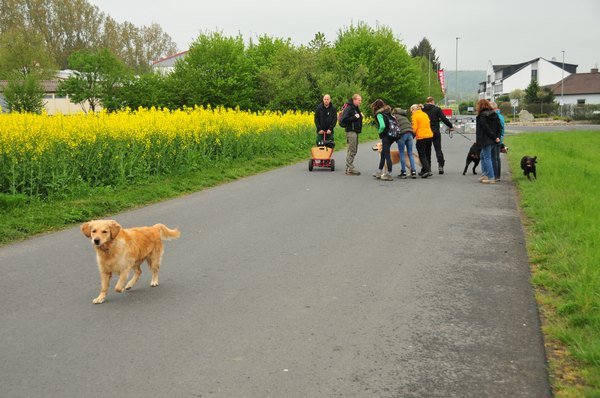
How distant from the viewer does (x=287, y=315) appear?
5.40 meters

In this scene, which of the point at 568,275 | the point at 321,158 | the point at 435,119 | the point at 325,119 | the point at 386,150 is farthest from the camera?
the point at 325,119

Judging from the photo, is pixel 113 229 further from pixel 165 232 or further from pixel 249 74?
pixel 249 74

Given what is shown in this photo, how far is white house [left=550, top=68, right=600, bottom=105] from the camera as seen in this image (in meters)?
99.2

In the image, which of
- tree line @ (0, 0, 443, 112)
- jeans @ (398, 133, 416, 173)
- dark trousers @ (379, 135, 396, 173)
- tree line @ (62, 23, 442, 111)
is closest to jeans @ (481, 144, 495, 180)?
jeans @ (398, 133, 416, 173)

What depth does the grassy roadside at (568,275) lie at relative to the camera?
4.21 meters

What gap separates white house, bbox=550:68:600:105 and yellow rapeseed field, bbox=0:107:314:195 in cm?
9130

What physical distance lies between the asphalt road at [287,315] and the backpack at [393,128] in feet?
18.0

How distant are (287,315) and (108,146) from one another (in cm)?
888

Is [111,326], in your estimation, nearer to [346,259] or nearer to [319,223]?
[346,259]

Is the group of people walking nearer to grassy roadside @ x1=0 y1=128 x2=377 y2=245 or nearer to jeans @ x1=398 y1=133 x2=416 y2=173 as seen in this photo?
jeans @ x1=398 y1=133 x2=416 y2=173

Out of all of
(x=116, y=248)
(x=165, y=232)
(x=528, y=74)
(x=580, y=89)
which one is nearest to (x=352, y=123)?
(x=165, y=232)

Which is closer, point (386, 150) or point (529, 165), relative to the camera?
point (529, 165)

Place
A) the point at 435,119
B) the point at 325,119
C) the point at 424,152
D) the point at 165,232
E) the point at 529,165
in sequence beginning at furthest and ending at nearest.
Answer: the point at 325,119 < the point at 435,119 < the point at 424,152 < the point at 529,165 < the point at 165,232

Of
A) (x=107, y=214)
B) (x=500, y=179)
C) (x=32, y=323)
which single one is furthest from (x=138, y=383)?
(x=500, y=179)
